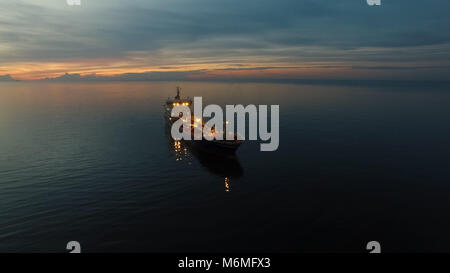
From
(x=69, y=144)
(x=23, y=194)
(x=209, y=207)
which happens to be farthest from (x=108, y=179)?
(x=69, y=144)

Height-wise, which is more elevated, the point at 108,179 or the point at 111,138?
the point at 111,138

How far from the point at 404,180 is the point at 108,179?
55238 mm

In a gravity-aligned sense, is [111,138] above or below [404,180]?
above

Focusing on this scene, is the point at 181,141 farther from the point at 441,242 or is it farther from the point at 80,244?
the point at 441,242

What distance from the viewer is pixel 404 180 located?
45.6 metres

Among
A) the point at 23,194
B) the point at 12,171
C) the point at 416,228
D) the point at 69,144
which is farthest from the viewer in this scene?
the point at 69,144

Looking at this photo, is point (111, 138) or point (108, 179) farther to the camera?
point (111, 138)

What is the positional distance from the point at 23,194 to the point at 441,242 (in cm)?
6032

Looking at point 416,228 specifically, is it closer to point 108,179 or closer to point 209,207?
point 209,207
